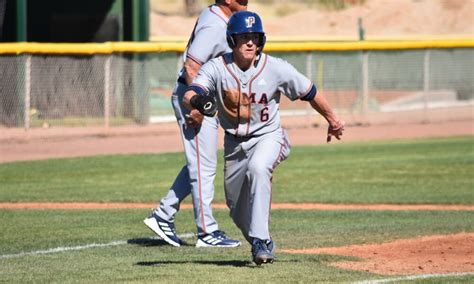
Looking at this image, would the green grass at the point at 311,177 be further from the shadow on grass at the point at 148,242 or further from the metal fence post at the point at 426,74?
the metal fence post at the point at 426,74

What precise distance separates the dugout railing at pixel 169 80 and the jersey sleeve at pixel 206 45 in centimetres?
981

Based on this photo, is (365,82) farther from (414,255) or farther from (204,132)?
(414,255)

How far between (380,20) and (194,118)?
3166 cm

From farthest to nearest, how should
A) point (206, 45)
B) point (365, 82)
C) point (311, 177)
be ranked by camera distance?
point (365, 82), point (311, 177), point (206, 45)

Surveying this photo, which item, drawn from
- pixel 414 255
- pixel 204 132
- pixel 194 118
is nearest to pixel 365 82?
pixel 204 132

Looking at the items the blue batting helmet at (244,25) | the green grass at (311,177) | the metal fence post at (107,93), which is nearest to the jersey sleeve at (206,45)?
the blue batting helmet at (244,25)

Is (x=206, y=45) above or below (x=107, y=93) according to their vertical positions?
above

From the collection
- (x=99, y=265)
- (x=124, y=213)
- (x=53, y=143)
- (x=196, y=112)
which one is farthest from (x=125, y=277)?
(x=53, y=143)

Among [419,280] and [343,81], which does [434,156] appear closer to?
[343,81]

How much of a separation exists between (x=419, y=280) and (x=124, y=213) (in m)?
4.52

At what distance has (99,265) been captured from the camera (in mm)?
7699

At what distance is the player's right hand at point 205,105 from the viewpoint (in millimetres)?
7184

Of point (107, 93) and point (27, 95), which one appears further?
point (107, 93)

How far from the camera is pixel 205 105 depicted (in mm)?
7180
